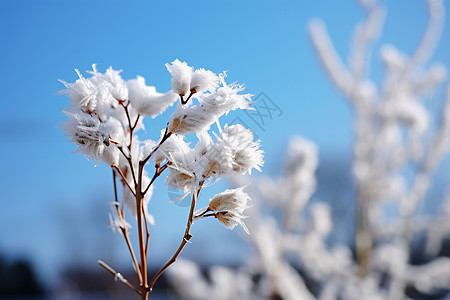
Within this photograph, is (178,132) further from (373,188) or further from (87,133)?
(373,188)

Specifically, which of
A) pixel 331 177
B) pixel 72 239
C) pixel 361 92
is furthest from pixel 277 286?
pixel 72 239

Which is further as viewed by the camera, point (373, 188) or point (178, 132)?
point (373, 188)

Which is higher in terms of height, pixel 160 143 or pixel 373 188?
pixel 373 188

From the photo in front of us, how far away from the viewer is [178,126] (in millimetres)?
459

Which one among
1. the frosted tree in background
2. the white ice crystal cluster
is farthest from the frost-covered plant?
the frosted tree in background

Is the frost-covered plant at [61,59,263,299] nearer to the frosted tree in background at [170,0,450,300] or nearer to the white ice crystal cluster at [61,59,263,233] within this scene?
the white ice crystal cluster at [61,59,263,233]

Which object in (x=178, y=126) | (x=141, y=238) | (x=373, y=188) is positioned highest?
(x=373, y=188)

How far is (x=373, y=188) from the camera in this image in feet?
7.76

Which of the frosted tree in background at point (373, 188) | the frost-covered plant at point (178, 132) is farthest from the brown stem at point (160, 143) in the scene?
the frosted tree in background at point (373, 188)

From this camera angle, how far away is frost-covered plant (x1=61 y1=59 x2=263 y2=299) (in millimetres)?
459

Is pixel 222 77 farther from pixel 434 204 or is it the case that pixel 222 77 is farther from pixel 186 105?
pixel 434 204

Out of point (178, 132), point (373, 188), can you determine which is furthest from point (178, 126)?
point (373, 188)

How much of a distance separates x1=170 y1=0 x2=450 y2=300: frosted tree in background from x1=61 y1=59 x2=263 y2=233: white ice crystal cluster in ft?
5.59

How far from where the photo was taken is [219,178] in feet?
1.55
